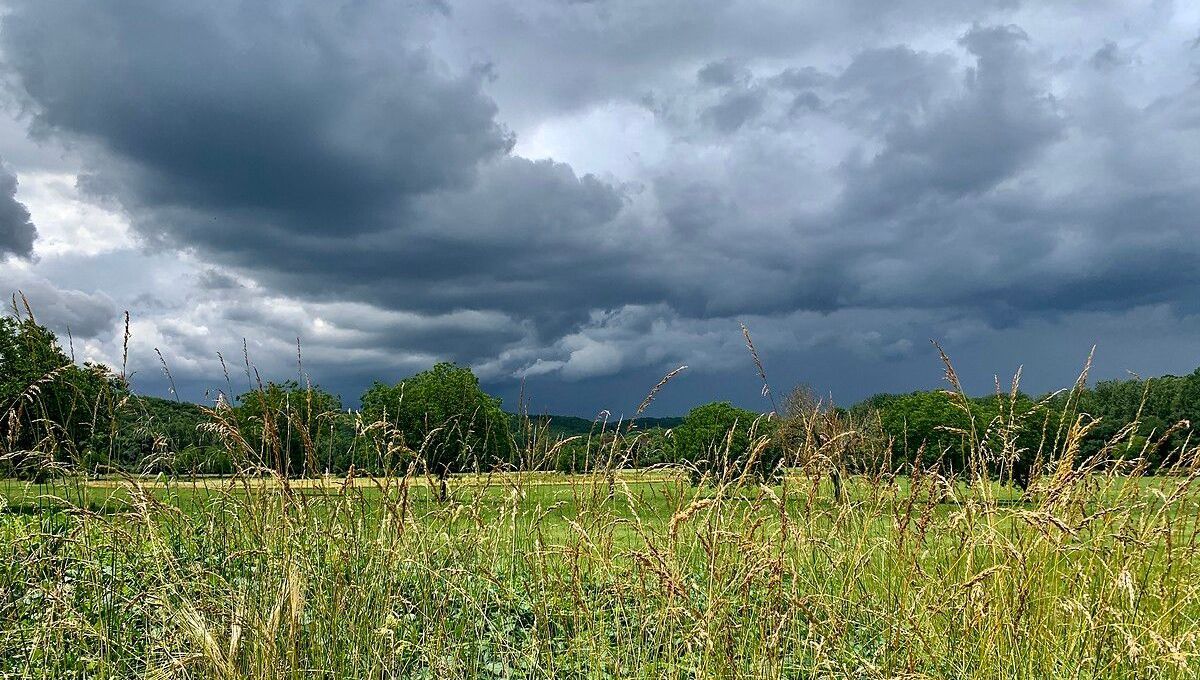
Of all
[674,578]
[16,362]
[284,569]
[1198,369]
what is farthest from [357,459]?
[1198,369]

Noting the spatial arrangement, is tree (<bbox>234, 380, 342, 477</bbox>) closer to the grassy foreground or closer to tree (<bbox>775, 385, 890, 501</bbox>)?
the grassy foreground

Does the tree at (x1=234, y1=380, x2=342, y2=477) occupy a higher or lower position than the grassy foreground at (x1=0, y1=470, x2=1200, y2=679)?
higher

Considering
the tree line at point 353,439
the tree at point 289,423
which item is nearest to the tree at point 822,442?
the tree line at point 353,439

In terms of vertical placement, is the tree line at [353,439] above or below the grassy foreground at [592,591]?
above

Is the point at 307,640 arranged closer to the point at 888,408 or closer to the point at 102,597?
the point at 102,597

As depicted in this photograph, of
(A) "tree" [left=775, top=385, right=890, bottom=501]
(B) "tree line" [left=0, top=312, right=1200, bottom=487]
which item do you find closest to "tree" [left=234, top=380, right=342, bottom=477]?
(B) "tree line" [left=0, top=312, right=1200, bottom=487]

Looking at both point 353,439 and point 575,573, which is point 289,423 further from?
point 575,573

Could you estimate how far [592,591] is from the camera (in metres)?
5.09

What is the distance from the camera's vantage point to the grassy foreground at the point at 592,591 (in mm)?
3105

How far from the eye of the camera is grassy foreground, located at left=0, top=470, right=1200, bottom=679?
10.2 ft

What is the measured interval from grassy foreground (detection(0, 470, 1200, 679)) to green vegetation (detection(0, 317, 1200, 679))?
1.0 inches

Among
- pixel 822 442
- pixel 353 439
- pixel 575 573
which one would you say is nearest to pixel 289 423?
pixel 353 439

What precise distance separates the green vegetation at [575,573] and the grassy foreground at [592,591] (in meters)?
0.03

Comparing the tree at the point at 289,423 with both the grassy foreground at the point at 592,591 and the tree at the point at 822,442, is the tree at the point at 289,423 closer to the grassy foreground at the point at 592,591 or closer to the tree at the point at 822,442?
the grassy foreground at the point at 592,591
